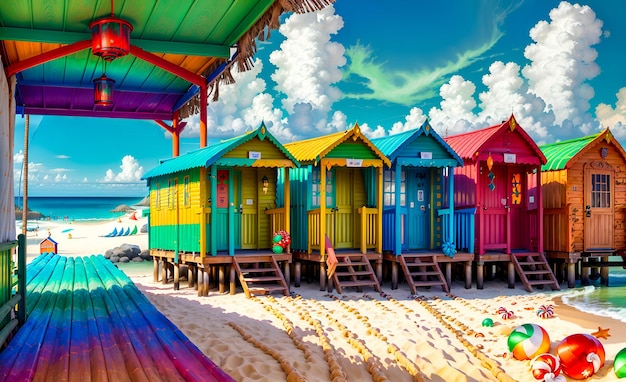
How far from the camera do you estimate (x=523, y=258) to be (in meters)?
15.0

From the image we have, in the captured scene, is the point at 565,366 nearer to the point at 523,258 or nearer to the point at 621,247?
the point at 523,258

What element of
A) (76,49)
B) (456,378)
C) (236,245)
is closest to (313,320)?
(456,378)

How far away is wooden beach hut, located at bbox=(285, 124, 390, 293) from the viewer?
13047 mm

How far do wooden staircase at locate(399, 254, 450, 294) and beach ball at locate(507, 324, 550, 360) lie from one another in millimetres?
4921

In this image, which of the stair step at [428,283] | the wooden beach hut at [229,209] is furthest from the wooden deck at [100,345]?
the stair step at [428,283]

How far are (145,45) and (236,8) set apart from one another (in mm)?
2432

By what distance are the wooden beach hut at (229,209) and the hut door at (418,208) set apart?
3160 mm

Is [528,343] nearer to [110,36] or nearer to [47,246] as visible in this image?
[110,36]

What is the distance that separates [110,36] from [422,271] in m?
8.15

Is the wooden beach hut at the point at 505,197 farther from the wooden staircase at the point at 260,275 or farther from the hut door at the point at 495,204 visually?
the wooden staircase at the point at 260,275

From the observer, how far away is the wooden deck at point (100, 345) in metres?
4.63

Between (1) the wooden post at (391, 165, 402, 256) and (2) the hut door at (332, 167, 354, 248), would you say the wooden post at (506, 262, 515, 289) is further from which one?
(2) the hut door at (332, 167, 354, 248)

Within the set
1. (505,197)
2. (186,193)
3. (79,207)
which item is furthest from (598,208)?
(79,207)

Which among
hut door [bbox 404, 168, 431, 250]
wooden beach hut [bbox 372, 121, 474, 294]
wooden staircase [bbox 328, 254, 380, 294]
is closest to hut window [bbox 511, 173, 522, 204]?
wooden beach hut [bbox 372, 121, 474, 294]
